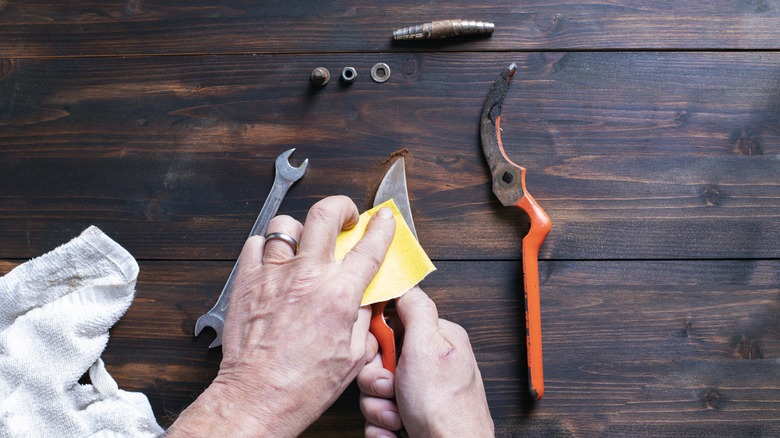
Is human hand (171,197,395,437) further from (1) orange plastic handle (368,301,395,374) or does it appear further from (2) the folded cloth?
(2) the folded cloth

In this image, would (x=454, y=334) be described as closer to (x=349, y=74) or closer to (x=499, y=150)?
(x=499, y=150)

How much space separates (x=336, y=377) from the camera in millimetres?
688

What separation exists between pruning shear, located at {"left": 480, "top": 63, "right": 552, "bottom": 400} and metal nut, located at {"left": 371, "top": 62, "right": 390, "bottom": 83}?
167mm

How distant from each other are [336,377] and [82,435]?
0.44 metres

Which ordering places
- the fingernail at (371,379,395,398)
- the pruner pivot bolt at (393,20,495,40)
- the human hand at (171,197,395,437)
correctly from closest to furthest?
the human hand at (171,197,395,437) → the fingernail at (371,379,395,398) → the pruner pivot bolt at (393,20,495,40)

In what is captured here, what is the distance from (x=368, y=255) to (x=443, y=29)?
40cm

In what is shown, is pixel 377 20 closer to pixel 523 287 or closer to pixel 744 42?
pixel 523 287

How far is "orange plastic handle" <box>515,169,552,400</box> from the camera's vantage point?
32.8 inches

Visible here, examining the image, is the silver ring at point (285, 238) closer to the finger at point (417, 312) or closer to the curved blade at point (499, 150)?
the finger at point (417, 312)

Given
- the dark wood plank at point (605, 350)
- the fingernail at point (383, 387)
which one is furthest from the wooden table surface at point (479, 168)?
the fingernail at point (383, 387)

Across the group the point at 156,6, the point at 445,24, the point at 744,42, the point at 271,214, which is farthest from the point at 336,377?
the point at 744,42

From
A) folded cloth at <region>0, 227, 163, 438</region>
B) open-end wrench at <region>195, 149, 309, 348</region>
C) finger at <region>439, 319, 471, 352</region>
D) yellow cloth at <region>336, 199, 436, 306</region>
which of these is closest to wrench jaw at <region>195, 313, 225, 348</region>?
open-end wrench at <region>195, 149, 309, 348</region>

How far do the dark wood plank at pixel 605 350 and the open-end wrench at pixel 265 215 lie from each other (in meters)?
0.02

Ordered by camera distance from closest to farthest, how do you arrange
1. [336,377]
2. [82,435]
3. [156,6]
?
[336,377]
[82,435]
[156,6]
